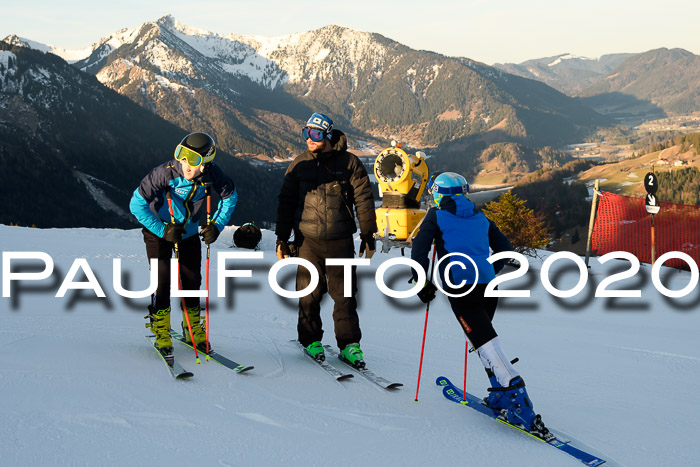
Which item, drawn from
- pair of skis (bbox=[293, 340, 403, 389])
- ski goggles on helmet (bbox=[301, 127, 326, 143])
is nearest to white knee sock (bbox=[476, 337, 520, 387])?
pair of skis (bbox=[293, 340, 403, 389])

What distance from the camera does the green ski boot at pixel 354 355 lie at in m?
5.36

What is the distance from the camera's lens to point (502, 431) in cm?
418

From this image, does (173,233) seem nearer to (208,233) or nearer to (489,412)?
(208,233)

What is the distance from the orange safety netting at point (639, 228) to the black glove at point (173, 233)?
15.1 meters

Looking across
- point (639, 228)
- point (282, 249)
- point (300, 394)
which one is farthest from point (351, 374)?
point (639, 228)

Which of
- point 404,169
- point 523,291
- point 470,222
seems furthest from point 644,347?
point 404,169

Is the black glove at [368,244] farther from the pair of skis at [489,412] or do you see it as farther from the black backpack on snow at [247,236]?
the pair of skis at [489,412]

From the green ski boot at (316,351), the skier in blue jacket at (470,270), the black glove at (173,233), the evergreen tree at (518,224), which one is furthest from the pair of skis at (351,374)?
the evergreen tree at (518,224)

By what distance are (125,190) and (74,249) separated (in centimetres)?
15347

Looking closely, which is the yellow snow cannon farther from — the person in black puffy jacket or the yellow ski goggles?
the yellow ski goggles

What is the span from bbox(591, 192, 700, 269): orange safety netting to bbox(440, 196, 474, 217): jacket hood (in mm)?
14155

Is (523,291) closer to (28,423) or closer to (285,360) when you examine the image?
(285,360)

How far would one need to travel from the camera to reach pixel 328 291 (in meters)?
5.52

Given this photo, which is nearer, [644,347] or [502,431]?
[502,431]
